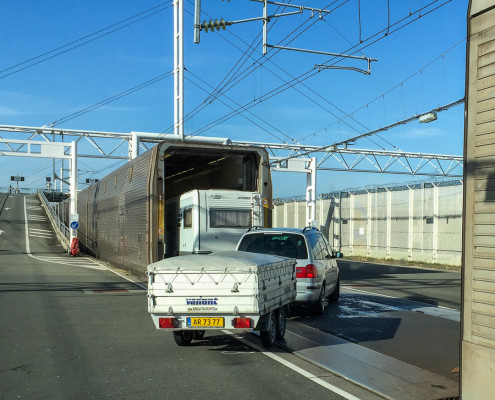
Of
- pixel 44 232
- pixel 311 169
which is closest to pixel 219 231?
pixel 311 169

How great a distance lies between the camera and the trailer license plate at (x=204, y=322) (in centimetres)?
819

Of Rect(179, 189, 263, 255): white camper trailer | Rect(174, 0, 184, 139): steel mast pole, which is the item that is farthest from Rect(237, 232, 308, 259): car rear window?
Rect(174, 0, 184, 139): steel mast pole

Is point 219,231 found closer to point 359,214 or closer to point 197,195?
point 197,195

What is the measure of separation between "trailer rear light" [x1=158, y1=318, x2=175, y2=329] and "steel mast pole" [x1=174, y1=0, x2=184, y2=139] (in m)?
26.6

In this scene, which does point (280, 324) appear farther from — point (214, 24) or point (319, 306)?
point (214, 24)

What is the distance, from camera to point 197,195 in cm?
1791

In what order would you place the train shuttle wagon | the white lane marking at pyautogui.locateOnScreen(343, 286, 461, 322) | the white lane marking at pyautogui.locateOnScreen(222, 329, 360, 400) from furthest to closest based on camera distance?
1. the train shuttle wagon
2. the white lane marking at pyautogui.locateOnScreen(343, 286, 461, 322)
3. the white lane marking at pyautogui.locateOnScreen(222, 329, 360, 400)

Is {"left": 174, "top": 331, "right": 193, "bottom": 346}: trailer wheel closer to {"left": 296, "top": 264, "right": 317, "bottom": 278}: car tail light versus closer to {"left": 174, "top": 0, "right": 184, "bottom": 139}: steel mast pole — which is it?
{"left": 296, "top": 264, "right": 317, "bottom": 278}: car tail light

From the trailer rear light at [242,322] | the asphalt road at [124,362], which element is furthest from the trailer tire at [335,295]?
the trailer rear light at [242,322]

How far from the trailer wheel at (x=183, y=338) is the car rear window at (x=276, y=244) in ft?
11.8

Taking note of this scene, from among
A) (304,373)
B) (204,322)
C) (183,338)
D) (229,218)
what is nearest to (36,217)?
(229,218)

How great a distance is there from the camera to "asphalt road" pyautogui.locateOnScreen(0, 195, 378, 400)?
21.7 ft

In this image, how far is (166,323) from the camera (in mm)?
8227

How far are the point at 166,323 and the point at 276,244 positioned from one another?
15.3 feet
